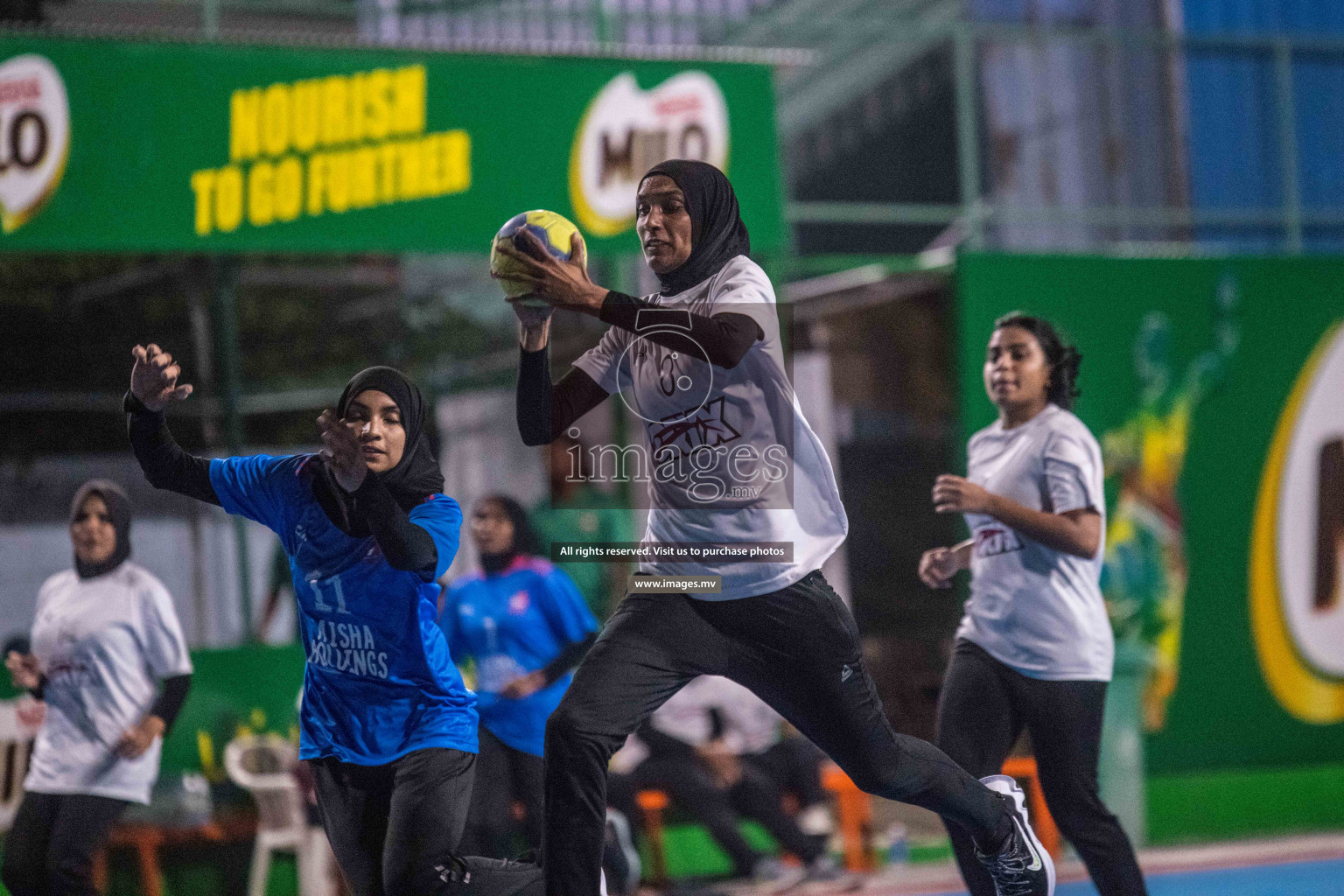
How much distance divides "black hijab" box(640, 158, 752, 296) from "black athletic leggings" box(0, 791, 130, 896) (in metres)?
3.27

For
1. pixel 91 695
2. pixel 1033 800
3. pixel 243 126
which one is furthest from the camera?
pixel 1033 800

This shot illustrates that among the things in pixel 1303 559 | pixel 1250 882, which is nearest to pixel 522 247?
pixel 1250 882

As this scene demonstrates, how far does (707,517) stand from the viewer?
443cm

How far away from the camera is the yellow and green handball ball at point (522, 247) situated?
166 inches

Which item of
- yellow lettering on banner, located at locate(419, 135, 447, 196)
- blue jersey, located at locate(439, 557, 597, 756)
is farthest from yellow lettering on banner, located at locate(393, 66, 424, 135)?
blue jersey, located at locate(439, 557, 597, 756)

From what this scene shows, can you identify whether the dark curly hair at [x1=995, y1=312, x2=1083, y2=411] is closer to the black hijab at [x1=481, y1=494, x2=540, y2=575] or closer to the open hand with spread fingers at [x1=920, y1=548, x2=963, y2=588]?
the open hand with spread fingers at [x1=920, y1=548, x2=963, y2=588]

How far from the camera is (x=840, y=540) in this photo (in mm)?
4707

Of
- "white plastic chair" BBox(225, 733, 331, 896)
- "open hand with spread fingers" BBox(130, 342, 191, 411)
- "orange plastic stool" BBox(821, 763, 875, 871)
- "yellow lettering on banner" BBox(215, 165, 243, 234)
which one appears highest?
"yellow lettering on banner" BBox(215, 165, 243, 234)

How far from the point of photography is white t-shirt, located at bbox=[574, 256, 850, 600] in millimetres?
4418

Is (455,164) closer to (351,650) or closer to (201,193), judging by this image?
(201,193)

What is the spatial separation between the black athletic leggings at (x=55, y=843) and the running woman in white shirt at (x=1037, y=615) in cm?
321

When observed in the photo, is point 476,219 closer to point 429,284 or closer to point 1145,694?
point 429,284

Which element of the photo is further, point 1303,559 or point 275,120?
point 1303,559

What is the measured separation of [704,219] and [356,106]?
4.80 metres
